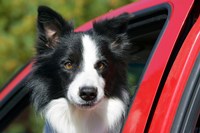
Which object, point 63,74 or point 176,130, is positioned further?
point 63,74

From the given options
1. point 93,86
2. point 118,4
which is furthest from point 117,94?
point 118,4

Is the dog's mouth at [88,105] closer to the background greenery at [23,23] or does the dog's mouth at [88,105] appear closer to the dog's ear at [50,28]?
the dog's ear at [50,28]

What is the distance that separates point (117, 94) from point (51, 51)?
1.69 ft

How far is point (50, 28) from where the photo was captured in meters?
3.59

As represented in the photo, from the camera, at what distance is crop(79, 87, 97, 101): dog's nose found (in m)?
3.25

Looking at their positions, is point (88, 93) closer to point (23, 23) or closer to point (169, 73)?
point (169, 73)

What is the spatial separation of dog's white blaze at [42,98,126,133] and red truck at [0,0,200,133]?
0.56 m

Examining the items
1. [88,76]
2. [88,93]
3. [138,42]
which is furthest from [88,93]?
[138,42]

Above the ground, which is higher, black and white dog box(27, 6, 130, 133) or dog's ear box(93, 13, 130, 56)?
dog's ear box(93, 13, 130, 56)

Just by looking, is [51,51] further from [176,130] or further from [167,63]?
[176,130]

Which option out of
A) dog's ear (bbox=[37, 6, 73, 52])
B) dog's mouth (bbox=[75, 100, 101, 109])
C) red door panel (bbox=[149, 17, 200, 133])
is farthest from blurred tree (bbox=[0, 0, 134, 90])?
red door panel (bbox=[149, 17, 200, 133])

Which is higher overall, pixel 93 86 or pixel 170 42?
pixel 170 42

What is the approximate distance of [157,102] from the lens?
8.76 ft

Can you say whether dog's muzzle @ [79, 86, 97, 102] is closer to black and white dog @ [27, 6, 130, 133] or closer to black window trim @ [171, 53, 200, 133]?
black and white dog @ [27, 6, 130, 133]
